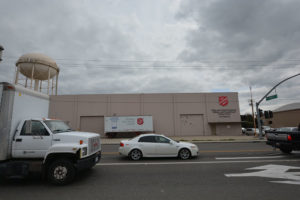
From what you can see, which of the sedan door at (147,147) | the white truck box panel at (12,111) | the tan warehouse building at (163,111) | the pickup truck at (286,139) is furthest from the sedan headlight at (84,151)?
the tan warehouse building at (163,111)

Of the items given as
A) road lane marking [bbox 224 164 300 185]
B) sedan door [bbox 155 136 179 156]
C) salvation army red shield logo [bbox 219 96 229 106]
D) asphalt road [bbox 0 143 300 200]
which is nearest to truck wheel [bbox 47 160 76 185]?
asphalt road [bbox 0 143 300 200]

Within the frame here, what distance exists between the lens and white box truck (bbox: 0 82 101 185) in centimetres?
493

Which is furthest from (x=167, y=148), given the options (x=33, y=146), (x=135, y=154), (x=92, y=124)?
(x=92, y=124)

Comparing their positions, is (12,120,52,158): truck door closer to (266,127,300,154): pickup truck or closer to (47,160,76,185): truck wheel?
(47,160,76,185): truck wheel

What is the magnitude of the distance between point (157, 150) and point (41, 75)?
79.1 ft

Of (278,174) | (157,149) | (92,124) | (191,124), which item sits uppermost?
(92,124)

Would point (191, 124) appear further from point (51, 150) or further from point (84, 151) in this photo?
point (51, 150)

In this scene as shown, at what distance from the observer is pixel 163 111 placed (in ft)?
93.9

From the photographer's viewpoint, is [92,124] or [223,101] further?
[223,101]

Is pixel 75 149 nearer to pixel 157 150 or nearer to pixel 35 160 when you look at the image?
pixel 35 160

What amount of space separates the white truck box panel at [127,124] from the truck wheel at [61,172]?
20464 millimetres

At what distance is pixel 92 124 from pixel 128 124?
7034 mm

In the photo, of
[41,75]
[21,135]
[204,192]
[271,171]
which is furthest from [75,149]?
[41,75]

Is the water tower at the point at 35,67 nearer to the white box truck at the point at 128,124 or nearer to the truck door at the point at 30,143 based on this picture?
the white box truck at the point at 128,124
